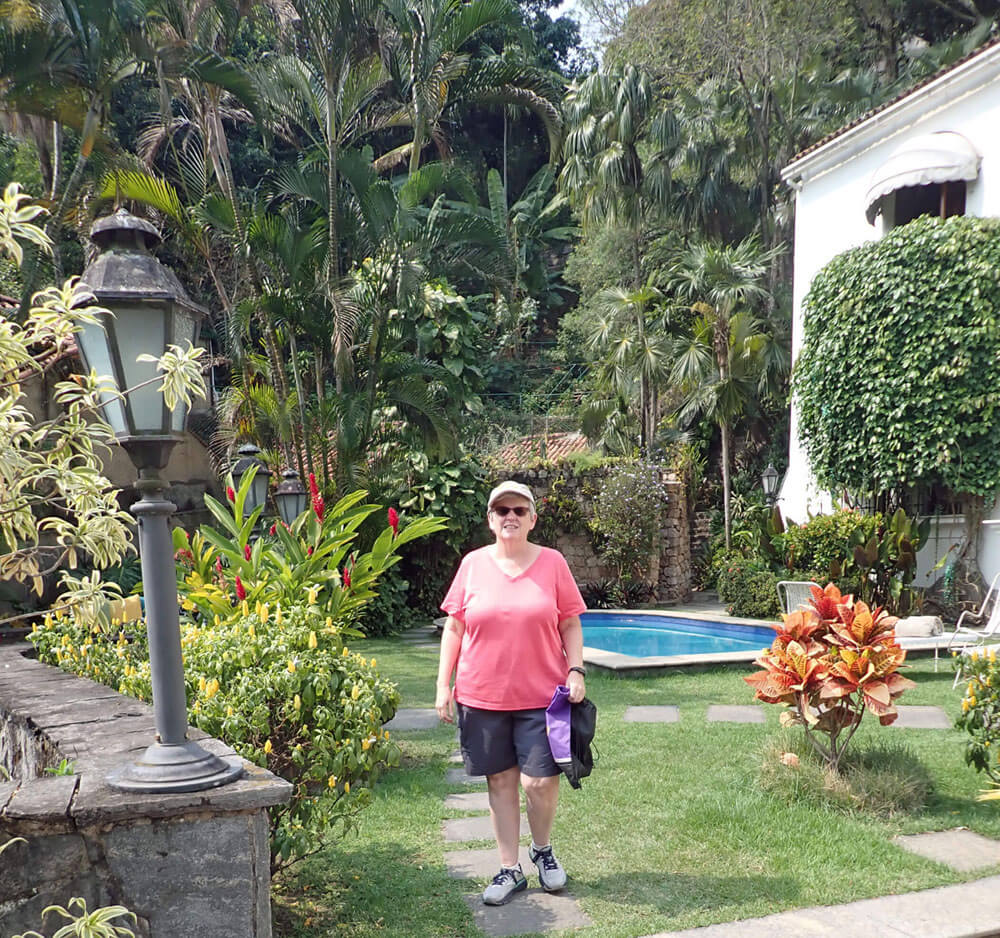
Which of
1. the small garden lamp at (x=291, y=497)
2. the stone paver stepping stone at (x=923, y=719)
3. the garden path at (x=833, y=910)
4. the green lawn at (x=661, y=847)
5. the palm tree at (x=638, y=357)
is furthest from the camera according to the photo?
the palm tree at (x=638, y=357)

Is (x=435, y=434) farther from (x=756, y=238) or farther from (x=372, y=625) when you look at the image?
(x=756, y=238)

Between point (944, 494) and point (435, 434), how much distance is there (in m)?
6.88

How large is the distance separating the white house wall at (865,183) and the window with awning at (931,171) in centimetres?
21

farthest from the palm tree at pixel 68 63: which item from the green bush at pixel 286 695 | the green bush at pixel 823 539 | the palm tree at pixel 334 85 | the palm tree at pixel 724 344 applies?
the palm tree at pixel 724 344

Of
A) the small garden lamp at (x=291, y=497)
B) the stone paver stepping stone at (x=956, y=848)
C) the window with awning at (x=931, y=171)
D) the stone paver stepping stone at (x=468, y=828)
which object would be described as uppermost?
the window with awning at (x=931, y=171)

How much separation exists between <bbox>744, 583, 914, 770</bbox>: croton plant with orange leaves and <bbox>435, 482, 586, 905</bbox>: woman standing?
51.8 inches

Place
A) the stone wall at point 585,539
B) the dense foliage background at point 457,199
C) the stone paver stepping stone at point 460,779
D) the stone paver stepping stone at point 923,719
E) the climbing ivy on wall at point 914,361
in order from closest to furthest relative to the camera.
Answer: the stone paver stepping stone at point 460,779 < the stone paver stepping stone at point 923,719 < the dense foliage background at point 457,199 < the climbing ivy on wall at point 914,361 < the stone wall at point 585,539

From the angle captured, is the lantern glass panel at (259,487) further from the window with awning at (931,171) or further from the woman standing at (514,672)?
the window with awning at (931,171)

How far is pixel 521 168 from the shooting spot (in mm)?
29125

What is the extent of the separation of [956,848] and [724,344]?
13352 mm

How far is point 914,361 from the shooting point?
11.6 meters

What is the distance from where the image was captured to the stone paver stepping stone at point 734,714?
6.34m

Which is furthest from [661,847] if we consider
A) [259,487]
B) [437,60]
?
[437,60]

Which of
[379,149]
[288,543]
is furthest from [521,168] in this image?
[288,543]
